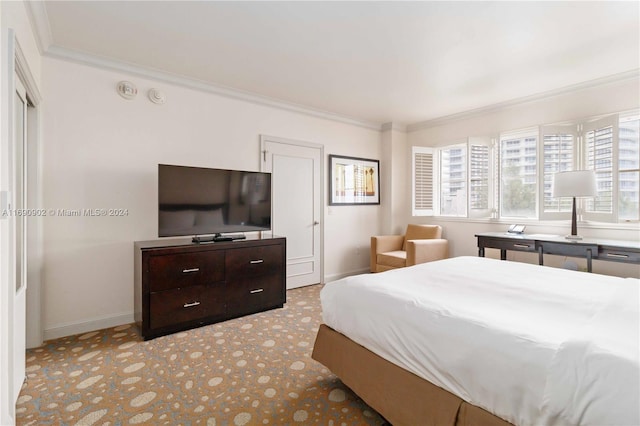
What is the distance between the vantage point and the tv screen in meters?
2.89

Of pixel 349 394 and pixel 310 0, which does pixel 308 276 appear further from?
pixel 310 0

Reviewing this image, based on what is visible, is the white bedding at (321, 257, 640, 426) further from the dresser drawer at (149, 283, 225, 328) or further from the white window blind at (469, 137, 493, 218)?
the white window blind at (469, 137, 493, 218)

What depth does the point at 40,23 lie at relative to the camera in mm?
2277

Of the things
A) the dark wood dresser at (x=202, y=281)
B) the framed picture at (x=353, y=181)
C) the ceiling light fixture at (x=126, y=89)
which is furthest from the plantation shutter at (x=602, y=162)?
the ceiling light fixture at (x=126, y=89)

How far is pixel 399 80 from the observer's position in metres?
3.38

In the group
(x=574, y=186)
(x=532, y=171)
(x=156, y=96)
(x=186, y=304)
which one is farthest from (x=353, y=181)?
(x=186, y=304)

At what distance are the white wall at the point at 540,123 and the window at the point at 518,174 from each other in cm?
15

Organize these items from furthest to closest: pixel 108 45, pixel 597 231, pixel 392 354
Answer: pixel 597 231
pixel 108 45
pixel 392 354

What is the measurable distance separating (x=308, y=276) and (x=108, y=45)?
3368 millimetres

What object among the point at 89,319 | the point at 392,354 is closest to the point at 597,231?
the point at 392,354

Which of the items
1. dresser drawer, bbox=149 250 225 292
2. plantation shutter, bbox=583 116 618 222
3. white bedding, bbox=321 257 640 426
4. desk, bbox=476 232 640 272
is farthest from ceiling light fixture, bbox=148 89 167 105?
plantation shutter, bbox=583 116 618 222

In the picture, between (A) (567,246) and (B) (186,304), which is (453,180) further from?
(B) (186,304)

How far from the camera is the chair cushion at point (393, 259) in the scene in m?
4.14

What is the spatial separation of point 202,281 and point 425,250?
9.05 ft
